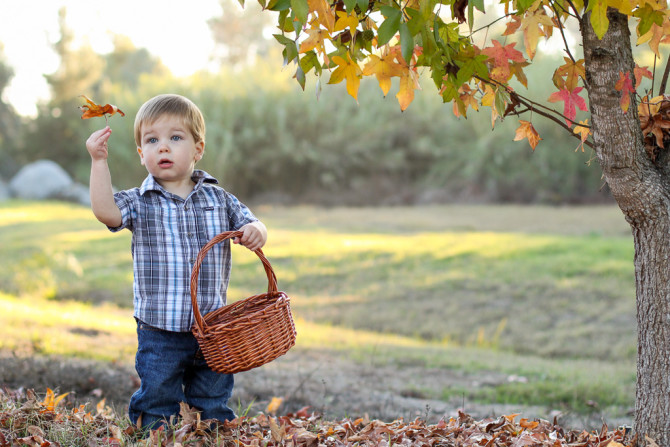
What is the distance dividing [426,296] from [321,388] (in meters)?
4.13

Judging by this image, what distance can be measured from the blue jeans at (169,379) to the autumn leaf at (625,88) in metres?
2.00

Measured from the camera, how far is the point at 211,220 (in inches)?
120

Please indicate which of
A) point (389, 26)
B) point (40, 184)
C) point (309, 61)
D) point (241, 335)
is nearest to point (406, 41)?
point (389, 26)

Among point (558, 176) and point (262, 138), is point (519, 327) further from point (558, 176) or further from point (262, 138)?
point (262, 138)

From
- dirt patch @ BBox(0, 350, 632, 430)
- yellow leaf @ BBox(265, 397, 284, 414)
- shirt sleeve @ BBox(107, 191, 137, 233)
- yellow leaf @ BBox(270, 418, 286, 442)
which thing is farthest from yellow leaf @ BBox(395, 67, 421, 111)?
yellow leaf @ BBox(265, 397, 284, 414)

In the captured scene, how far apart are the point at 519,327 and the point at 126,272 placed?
587 cm

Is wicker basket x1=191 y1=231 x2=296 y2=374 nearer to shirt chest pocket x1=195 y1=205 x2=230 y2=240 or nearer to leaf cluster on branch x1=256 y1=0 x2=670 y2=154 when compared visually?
shirt chest pocket x1=195 y1=205 x2=230 y2=240

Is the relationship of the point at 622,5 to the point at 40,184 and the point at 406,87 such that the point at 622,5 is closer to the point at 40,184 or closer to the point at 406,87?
the point at 406,87

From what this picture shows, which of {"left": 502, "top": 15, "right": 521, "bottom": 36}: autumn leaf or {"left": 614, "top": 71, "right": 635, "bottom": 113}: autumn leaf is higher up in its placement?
{"left": 502, "top": 15, "right": 521, "bottom": 36}: autumn leaf

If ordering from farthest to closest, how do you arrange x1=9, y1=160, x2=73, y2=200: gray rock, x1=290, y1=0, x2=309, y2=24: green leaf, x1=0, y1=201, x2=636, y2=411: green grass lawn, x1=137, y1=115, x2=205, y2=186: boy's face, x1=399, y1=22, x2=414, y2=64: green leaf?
x1=9, y1=160, x2=73, y2=200: gray rock
x1=0, y1=201, x2=636, y2=411: green grass lawn
x1=137, y1=115, x2=205, y2=186: boy's face
x1=399, y1=22, x2=414, y2=64: green leaf
x1=290, y1=0, x2=309, y2=24: green leaf

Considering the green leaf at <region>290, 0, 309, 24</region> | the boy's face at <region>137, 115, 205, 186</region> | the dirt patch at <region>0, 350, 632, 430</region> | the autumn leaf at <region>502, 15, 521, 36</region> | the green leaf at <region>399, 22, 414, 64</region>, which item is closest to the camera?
the green leaf at <region>290, 0, 309, 24</region>

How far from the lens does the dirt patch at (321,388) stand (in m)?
4.01

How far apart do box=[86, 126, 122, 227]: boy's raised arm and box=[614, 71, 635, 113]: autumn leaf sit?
1.95 meters

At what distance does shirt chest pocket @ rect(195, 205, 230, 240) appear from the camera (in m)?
3.03
